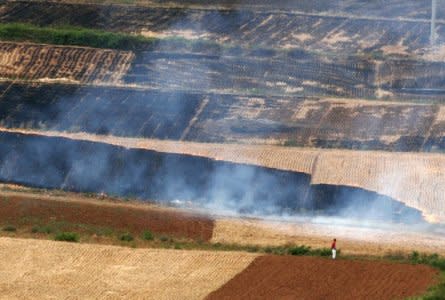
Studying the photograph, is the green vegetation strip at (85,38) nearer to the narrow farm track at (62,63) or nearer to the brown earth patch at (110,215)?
the narrow farm track at (62,63)

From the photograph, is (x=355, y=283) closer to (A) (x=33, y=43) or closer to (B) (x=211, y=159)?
(B) (x=211, y=159)

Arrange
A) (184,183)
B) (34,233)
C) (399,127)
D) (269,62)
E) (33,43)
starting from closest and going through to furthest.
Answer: (34,233), (184,183), (399,127), (269,62), (33,43)

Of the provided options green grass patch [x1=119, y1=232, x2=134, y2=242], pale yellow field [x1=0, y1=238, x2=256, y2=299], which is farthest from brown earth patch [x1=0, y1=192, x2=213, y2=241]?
pale yellow field [x1=0, y1=238, x2=256, y2=299]

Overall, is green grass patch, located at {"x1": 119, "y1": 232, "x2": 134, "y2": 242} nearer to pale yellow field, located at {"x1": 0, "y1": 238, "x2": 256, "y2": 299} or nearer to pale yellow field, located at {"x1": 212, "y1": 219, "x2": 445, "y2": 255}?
pale yellow field, located at {"x1": 0, "y1": 238, "x2": 256, "y2": 299}

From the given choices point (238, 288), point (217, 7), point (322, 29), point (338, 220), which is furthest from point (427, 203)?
point (217, 7)

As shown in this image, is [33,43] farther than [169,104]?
Yes

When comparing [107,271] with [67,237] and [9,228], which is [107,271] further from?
[9,228]
